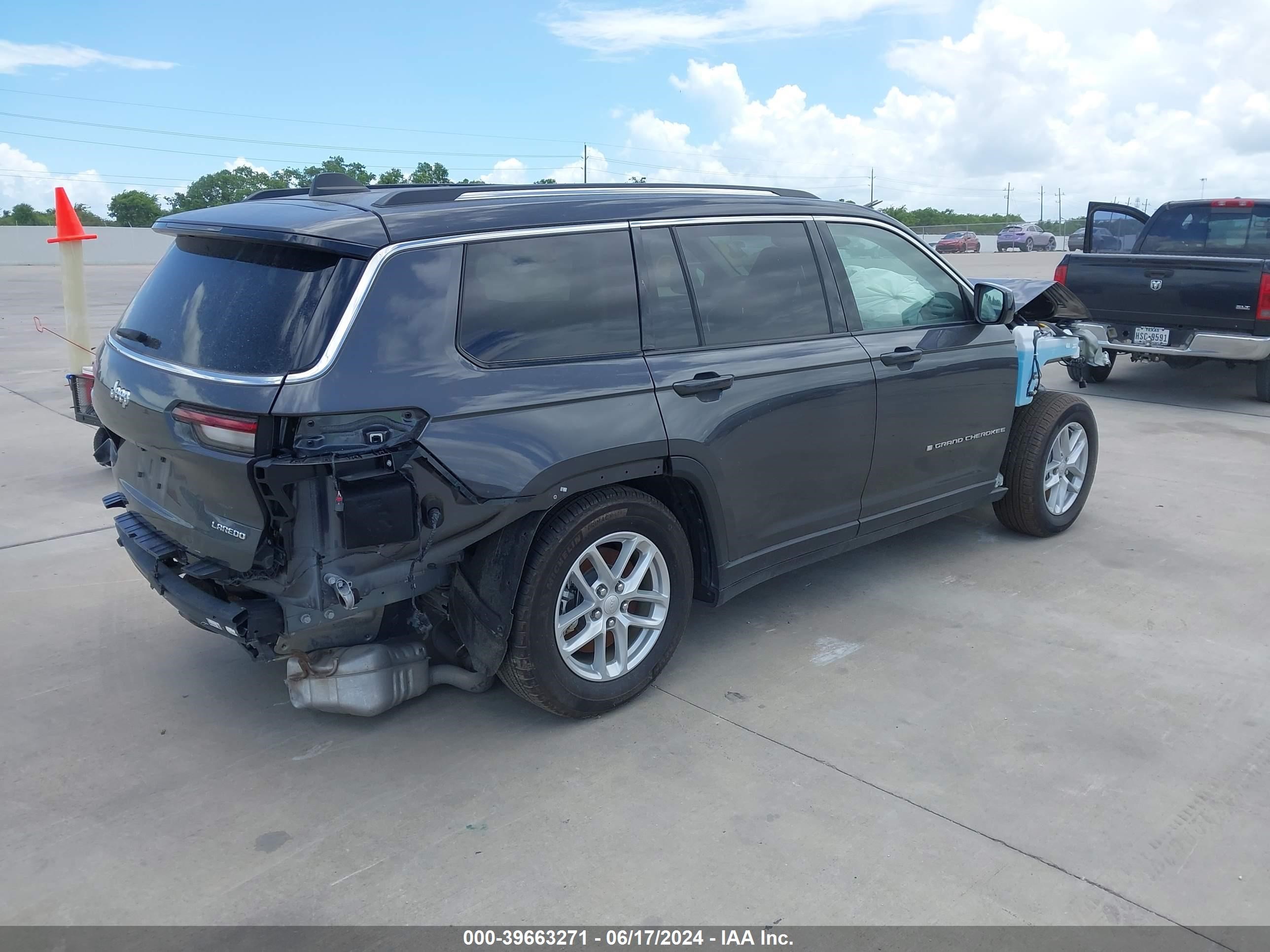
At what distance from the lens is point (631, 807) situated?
329 centimetres

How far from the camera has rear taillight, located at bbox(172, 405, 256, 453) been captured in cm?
309

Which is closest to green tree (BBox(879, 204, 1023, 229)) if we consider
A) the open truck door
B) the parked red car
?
the parked red car

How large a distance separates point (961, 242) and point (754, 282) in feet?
188

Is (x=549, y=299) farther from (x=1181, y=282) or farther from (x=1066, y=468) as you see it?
(x=1181, y=282)

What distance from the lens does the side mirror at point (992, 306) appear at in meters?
5.16

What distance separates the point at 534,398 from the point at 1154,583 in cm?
347

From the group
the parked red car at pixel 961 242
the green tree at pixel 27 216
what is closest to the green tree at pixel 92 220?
the green tree at pixel 27 216

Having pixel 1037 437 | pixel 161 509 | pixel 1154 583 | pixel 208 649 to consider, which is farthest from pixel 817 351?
pixel 208 649

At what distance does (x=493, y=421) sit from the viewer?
11.0 feet

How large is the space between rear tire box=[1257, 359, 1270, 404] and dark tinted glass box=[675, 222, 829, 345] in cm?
717

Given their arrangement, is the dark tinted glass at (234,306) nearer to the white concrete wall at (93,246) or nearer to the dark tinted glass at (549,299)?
the dark tinted glass at (549,299)

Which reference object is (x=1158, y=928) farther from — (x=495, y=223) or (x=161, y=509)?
(x=161, y=509)

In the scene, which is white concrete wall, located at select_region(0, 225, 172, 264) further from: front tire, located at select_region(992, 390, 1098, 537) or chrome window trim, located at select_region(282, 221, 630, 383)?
chrome window trim, located at select_region(282, 221, 630, 383)

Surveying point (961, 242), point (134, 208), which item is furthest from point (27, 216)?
point (961, 242)
